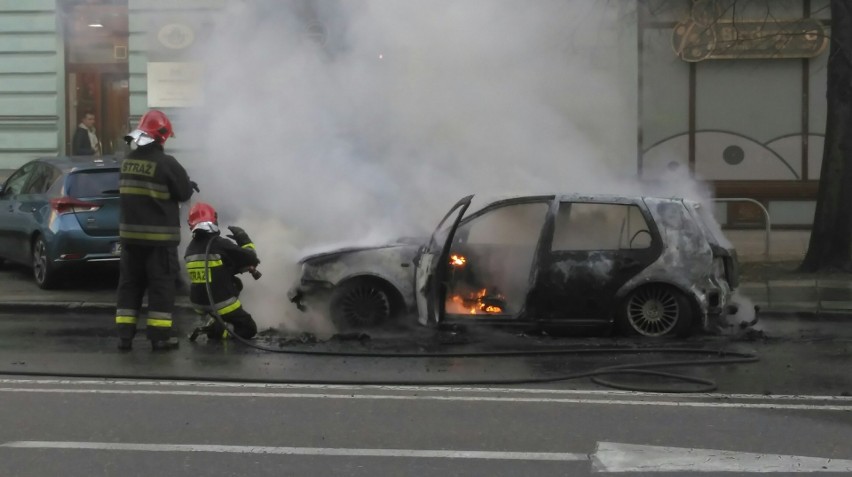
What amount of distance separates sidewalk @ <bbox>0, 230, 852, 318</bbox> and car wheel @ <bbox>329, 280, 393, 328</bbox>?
0.84 metres

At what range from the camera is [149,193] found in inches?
291

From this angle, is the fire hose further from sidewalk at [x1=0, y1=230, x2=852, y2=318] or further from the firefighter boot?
sidewalk at [x1=0, y1=230, x2=852, y2=318]

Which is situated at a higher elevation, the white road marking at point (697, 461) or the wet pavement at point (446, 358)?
the wet pavement at point (446, 358)

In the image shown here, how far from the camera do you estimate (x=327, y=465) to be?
4750 mm

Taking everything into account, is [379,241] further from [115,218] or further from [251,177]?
[115,218]

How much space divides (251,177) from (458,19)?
96.6 inches

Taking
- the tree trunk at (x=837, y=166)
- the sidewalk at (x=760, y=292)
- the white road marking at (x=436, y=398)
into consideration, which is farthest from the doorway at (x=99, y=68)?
the tree trunk at (x=837, y=166)

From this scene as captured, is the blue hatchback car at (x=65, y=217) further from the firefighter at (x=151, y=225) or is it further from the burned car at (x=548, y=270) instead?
the burned car at (x=548, y=270)

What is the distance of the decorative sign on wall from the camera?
583 inches

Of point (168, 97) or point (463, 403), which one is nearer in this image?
point (463, 403)

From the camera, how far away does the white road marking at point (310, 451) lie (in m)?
4.89

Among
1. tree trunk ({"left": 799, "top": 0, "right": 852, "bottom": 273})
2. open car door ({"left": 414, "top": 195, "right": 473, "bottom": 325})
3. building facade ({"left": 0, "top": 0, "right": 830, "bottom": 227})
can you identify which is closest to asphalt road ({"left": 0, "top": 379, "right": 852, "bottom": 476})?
open car door ({"left": 414, "top": 195, "right": 473, "bottom": 325})

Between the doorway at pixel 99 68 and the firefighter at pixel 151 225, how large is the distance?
3.52m

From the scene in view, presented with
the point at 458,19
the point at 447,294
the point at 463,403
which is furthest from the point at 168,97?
the point at 463,403
